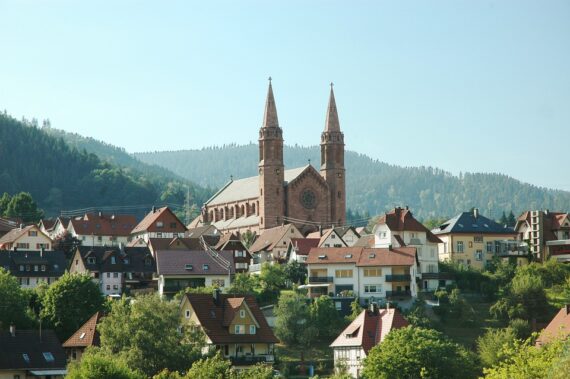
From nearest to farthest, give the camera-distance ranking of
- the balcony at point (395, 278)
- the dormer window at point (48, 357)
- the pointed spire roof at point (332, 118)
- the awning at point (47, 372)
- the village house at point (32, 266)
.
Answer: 1. the awning at point (47, 372)
2. the dormer window at point (48, 357)
3. the balcony at point (395, 278)
4. the village house at point (32, 266)
5. the pointed spire roof at point (332, 118)

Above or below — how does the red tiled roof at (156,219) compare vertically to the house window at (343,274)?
above

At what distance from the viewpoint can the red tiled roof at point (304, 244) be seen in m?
120

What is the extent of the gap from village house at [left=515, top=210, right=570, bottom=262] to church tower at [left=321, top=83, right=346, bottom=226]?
32.4 meters

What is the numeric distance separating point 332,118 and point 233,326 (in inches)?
3069

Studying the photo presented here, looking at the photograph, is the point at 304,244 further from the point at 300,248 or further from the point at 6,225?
the point at 6,225

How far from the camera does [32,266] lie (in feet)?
372

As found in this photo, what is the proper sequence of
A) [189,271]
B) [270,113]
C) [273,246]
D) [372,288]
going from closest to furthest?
[372,288] → [189,271] → [273,246] → [270,113]

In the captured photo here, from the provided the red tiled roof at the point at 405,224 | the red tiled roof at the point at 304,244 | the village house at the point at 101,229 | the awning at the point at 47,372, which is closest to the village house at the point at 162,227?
the village house at the point at 101,229

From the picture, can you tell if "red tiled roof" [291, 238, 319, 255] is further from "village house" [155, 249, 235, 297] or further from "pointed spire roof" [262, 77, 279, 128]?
"pointed spire roof" [262, 77, 279, 128]

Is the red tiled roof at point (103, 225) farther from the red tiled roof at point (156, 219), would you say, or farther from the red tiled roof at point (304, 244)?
the red tiled roof at point (304, 244)

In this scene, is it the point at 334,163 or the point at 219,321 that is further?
the point at 334,163

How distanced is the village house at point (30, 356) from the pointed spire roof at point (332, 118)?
8185 cm

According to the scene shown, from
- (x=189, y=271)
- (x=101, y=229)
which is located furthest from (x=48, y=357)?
(x=101, y=229)

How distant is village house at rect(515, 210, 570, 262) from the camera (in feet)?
401
